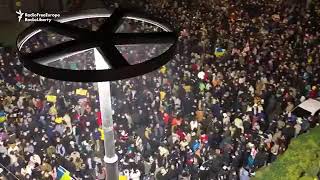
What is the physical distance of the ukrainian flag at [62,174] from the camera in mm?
9250

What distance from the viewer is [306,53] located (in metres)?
14.0

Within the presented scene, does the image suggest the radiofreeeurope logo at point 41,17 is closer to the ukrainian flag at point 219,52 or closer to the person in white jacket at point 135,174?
the person in white jacket at point 135,174

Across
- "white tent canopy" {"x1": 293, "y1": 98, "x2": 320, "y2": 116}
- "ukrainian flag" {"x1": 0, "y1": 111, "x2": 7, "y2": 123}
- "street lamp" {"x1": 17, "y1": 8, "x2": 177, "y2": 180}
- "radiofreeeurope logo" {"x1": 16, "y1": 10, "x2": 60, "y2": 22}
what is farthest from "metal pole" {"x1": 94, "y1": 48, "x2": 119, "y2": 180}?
"white tent canopy" {"x1": 293, "y1": 98, "x2": 320, "y2": 116}

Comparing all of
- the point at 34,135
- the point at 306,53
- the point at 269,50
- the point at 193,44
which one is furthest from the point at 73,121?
the point at 306,53

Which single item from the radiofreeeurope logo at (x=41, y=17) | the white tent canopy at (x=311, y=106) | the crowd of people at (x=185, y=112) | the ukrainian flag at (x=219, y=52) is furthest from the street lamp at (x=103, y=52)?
the ukrainian flag at (x=219, y=52)

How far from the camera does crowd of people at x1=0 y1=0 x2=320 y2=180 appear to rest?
10.0 metres

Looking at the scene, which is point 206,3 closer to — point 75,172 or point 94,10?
point 75,172

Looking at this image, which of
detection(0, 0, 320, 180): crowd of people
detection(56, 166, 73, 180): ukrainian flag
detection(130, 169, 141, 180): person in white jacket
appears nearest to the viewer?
detection(56, 166, 73, 180): ukrainian flag

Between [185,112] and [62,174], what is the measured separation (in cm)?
358

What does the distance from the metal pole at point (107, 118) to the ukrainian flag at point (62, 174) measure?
4531mm

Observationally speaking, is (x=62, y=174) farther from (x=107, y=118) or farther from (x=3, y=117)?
(x=107, y=118)

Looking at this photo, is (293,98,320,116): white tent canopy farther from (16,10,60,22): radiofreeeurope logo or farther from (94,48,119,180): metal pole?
(94,48,119,180): metal pole

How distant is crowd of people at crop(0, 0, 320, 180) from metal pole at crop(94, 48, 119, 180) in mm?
3449

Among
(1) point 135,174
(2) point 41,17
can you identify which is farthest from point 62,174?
(2) point 41,17
